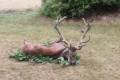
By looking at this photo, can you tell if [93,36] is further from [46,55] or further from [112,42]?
[46,55]

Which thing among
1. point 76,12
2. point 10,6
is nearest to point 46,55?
point 76,12

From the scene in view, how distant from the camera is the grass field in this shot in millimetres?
7801

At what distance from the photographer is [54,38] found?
1066 centimetres

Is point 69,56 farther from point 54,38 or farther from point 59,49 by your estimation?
point 54,38

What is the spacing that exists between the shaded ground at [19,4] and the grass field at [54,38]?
2.24 ft

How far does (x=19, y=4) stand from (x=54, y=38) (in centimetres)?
502

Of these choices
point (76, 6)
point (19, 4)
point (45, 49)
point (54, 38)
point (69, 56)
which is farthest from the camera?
point (19, 4)

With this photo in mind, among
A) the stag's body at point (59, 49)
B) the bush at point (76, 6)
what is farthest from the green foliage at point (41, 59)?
the bush at point (76, 6)

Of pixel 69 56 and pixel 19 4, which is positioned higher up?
pixel 19 4

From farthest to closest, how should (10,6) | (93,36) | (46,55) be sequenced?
(10,6), (93,36), (46,55)

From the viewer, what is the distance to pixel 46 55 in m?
8.55

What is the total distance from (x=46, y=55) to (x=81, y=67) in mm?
832

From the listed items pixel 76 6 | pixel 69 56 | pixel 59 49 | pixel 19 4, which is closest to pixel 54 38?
pixel 59 49

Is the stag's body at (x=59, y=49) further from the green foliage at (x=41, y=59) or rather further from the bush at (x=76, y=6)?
the bush at (x=76, y=6)
